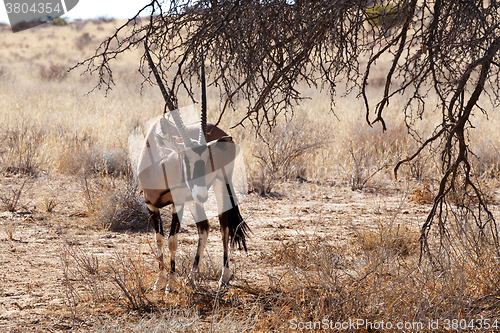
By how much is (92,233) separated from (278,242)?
258 centimetres

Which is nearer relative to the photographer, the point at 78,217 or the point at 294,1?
the point at 294,1

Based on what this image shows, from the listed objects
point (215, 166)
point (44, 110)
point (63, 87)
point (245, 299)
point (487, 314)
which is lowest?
point (245, 299)

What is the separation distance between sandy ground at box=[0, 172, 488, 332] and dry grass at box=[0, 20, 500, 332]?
0.14 m

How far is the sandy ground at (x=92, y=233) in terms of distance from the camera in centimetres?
384

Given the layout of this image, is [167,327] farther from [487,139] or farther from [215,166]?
[487,139]

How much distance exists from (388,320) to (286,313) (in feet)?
2.43

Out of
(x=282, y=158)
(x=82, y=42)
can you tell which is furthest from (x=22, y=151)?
(x=82, y=42)

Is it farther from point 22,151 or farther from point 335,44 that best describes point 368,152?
point 22,151

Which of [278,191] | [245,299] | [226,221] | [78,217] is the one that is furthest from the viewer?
[278,191]

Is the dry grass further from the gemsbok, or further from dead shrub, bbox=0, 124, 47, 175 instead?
the gemsbok

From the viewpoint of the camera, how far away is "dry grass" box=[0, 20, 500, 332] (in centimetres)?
319

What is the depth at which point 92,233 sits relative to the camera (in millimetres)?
6172

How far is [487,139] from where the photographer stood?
33.8 ft

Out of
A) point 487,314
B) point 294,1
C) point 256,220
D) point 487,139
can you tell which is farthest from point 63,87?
point 487,314
